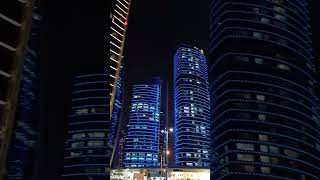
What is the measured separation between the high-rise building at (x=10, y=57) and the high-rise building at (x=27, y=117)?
1482 millimetres

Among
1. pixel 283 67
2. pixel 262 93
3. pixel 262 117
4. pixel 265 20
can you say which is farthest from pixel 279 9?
pixel 262 117

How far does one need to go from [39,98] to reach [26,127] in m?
4.94

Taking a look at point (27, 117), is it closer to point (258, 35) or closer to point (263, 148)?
point (263, 148)

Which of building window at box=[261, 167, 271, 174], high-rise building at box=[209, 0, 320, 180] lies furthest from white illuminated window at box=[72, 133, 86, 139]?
building window at box=[261, 167, 271, 174]

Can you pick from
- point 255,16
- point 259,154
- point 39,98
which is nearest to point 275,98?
point 259,154

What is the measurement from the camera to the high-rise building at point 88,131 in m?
149

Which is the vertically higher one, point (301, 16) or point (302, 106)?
point (301, 16)

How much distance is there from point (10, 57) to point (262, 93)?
11144 centimetres

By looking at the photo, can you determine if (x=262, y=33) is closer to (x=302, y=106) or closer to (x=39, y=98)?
(x=302, y=106)

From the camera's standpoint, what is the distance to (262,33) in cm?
14988

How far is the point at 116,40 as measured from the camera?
602 ft

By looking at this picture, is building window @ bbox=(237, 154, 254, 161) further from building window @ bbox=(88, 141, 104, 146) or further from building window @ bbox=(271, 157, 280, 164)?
building window @ bbox=(88, 141, 104, 146)

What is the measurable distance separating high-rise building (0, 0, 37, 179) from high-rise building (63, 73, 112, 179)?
110402 millimetres

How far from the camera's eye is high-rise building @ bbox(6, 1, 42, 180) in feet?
133
